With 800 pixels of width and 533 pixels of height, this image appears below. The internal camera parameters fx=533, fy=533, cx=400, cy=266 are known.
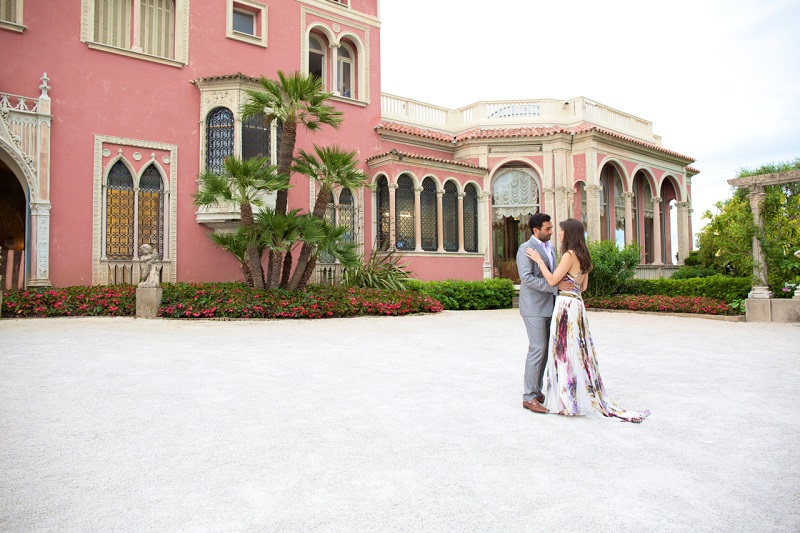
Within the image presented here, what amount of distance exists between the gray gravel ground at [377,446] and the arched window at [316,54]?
47.9 ft

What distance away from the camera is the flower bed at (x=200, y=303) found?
473 inches

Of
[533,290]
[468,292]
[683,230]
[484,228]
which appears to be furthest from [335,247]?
[683,230]

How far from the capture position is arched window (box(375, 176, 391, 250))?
18.4 metres

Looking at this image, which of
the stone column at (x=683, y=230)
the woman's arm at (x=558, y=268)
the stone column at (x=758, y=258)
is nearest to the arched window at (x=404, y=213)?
the stone column at (x=758, y=258)

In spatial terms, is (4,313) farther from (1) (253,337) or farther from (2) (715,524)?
(2) (715,524)

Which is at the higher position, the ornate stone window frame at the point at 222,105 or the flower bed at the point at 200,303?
the ornate stone window frame at the point at 222,105

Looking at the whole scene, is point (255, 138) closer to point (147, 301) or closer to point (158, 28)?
point (158, 28)

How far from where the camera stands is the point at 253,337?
9055 millimetres

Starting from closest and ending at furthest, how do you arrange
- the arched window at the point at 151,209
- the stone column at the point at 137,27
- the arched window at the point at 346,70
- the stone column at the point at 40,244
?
1. the stone column at the point at 40,244
2. the arched window at the point at 151,209
3. the stone column at the point at 137,27
4. the arched window at the point at 346,70

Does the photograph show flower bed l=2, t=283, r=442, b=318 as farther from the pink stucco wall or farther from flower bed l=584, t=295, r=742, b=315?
flower bed l=584, t=295, r=742, b=315

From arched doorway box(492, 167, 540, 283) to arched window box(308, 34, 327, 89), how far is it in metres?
8.16

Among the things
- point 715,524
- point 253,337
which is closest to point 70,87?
point 253,337

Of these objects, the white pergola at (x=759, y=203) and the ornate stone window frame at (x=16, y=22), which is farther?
the ornate stone window frame at (x=16, y=22)

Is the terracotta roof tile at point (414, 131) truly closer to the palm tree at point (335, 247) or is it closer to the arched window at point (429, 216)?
the arched window at point (429, 216)
